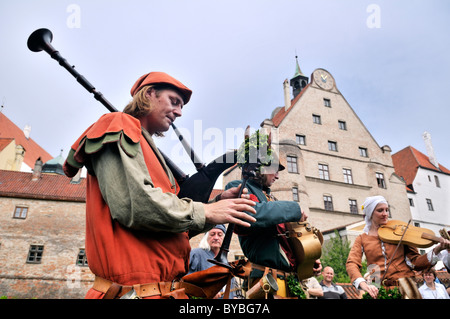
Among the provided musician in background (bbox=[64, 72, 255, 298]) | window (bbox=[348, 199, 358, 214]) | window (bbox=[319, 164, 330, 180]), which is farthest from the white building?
musician in background (bbox=[64, 72, 255, 298])

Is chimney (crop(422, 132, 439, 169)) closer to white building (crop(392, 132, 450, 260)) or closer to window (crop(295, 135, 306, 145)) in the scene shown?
white building (crop(392, 132, 450, 260))

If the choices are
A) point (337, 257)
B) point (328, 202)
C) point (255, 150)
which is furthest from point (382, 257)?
point (328, 202)

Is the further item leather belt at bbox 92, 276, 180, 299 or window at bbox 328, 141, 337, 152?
window at bbox 328, 141, 337, 152

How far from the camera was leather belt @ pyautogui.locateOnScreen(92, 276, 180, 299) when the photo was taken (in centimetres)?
141

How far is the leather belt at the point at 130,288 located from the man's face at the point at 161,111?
2.96 ft

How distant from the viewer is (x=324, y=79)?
3306cm

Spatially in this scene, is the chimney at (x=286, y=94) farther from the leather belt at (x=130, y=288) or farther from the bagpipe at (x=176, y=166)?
the leather belt at (x=130, y=288)

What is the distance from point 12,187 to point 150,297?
31.2 meters

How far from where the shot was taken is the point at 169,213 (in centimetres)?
144

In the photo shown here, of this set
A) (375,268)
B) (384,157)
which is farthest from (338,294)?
(384,157)

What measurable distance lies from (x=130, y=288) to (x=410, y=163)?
141 feet

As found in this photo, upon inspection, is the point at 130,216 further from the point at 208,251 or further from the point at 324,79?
the point at 324,79

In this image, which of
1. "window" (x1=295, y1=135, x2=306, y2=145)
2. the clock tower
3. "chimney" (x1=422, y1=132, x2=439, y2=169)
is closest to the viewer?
"window" (x1=295, y1=135, x2=306, y2=145)
